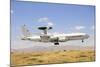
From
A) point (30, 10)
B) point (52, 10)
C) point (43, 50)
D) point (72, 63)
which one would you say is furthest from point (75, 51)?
point (30, 10)

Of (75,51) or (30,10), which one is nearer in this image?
(30,10)

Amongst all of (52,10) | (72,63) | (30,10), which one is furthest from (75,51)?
(30,10)

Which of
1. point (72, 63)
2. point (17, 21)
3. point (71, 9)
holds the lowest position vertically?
point (72, 63)

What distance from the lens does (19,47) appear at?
2.71 metres

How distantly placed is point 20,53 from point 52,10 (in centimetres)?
74

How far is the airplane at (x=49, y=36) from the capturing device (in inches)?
108

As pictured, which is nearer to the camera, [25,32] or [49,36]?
[25,32]

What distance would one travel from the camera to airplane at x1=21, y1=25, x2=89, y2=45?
2.75 m

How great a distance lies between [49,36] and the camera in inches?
113
